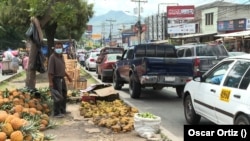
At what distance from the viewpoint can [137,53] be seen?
1530 centimetres

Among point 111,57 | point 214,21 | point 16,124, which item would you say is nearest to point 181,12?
point 214,21

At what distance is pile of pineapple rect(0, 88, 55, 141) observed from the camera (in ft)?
20.6

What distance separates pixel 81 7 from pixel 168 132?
55.2ft

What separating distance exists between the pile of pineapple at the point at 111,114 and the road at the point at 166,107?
827 millimetres

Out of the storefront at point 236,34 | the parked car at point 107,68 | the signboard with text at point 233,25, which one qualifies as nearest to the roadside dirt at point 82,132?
the parked car at point 107,68

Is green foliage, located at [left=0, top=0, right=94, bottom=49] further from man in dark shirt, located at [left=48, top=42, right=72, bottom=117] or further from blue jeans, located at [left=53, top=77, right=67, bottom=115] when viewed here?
blue jeans, located at [left=53, top=77, right=67, bottom=115]

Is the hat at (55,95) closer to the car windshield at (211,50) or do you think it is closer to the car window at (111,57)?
the car windshield at (211,50)

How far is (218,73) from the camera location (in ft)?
26.3

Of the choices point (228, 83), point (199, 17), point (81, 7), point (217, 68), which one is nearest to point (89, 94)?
point (217, 68)

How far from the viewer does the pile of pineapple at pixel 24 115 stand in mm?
6273

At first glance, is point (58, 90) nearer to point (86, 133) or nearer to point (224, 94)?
point (86, 133)

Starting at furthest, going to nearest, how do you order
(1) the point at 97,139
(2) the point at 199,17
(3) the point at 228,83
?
1. (2) the point at 199,17
2. (1) the point at 97,139
3. (3) the point at 228,83

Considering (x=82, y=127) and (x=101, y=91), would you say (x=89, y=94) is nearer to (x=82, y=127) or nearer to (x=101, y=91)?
(x=101, y=91)

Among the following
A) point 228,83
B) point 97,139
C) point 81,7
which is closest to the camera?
point 228,83
